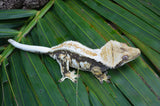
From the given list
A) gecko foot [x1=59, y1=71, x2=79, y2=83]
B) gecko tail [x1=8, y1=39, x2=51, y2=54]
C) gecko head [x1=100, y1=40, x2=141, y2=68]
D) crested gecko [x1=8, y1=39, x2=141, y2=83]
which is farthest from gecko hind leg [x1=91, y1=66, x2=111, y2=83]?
gecko tail [x1=8, y1=39, x2=51, y2=54]

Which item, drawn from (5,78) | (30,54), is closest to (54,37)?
(30,54)

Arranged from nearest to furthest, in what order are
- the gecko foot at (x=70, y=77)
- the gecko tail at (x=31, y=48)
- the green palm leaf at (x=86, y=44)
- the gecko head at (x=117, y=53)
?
1. the green palm leaf at (x=86, y=44)
2. the gecko head at (x=117, y=53)
3. the gecko foot at (x=70, y=77)
4. the gecko tail at (x=31, y=48)

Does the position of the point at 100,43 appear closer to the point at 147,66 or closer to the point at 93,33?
the point at 93,33

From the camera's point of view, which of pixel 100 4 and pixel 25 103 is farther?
pixel 100 4

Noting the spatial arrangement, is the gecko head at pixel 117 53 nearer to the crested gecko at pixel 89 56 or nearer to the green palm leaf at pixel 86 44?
the crested gecko at pixel 89 56

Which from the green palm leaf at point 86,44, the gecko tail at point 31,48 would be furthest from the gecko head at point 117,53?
the gecko tail at point 31,48

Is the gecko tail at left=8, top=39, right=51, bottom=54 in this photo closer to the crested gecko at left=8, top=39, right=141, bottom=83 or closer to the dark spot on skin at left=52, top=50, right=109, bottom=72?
the crested gecko at left=8, top=39, right=141, bottom=83

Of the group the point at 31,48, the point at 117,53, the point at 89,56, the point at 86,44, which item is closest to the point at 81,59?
the point at 89,56

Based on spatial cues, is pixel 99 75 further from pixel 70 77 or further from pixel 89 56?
pixel 70 77
